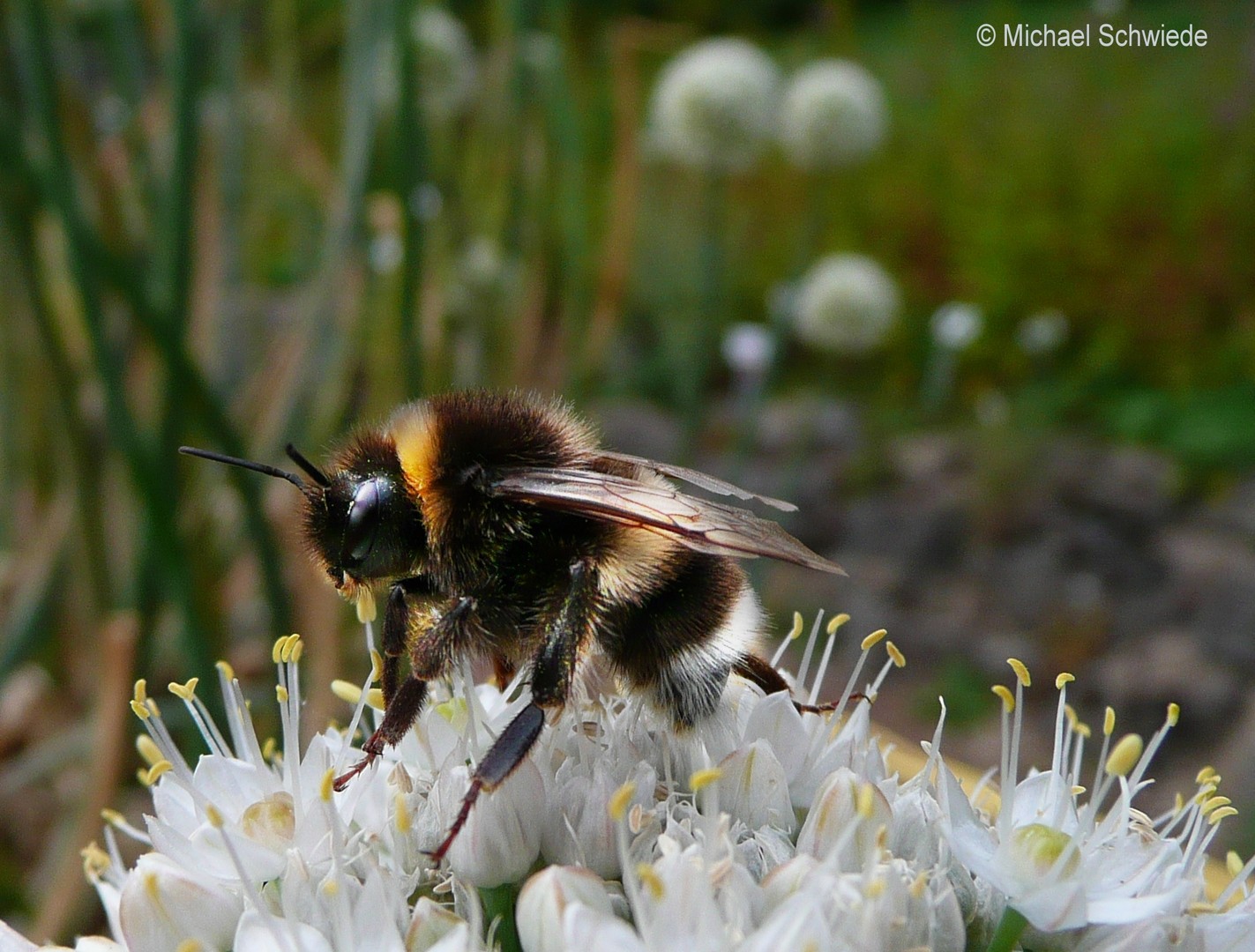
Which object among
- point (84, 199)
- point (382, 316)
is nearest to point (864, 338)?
point (382, 316)

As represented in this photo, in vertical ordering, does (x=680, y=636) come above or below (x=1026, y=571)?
above

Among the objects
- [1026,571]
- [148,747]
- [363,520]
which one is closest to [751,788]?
[363,520]

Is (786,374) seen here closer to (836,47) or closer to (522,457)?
(836,47)

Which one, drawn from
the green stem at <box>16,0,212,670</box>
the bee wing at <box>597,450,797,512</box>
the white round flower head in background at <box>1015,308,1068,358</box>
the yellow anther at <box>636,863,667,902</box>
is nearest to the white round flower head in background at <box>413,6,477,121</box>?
the green stem at <box>16,0,212,670</box>

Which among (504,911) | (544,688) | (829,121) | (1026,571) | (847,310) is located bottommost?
(1026,571)

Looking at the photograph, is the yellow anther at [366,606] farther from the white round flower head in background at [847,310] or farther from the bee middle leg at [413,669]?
the white round flower head in background at [847,310]

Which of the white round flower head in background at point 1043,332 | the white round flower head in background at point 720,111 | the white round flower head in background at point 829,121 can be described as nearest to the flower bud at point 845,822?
the white round flower head in background at point 720,111

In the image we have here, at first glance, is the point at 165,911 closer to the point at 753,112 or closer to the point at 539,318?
the point at 539,318
